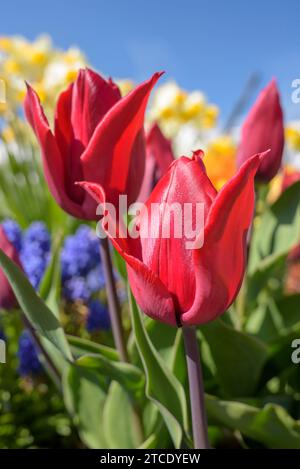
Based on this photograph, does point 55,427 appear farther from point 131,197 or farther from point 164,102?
point 164,102

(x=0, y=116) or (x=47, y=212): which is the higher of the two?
(x=0, y=116)

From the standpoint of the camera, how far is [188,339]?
40cm

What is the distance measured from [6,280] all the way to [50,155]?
13 cm

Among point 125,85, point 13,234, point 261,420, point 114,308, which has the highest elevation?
point 125,85

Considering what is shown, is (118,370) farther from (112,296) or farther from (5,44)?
(5,44)

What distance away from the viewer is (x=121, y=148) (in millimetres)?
423

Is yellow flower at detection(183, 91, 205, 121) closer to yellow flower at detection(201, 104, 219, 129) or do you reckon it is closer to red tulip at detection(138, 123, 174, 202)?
yellow flower at detection(201, 104, 219, 129)

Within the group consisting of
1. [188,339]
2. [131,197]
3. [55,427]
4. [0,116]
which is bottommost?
[55,427]

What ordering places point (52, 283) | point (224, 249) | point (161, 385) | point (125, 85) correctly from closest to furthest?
point (224, 249) → point (161, 385) → point (52, 283) → point (125, 85)

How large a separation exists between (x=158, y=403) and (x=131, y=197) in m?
0.15

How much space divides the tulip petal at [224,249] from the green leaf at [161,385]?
0.31 feet

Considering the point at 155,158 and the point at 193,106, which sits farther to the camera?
the point at 193,106

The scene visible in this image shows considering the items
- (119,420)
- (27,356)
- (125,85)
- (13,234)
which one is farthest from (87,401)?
(125,85)
